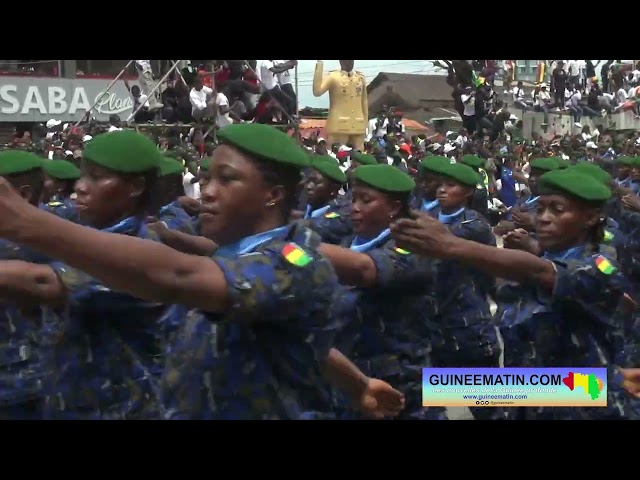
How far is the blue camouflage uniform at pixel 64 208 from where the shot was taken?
3.18 metres

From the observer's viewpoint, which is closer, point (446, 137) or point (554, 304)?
point (554, 304)

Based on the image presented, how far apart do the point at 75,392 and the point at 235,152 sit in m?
1.10

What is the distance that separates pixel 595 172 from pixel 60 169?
93.2 inches

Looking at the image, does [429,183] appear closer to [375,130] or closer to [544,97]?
[375,130]

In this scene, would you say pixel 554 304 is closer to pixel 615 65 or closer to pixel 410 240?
pixel 410 240

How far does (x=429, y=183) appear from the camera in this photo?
13.6 ft

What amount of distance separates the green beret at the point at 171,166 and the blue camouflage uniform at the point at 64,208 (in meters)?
0.37

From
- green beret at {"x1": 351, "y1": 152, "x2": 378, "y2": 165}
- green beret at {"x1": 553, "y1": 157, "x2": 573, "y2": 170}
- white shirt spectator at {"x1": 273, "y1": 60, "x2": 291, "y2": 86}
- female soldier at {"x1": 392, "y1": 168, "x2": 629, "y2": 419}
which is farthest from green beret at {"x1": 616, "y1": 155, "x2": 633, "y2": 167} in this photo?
white shirt spectator at {"x1": 273, "y1": 60, "x2": 291, "y2": 86}

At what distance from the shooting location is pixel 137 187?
302 cm

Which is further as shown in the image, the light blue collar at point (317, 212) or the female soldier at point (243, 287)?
the light blue collar at point (317, 212)

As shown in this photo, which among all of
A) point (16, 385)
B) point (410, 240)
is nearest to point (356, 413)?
point (410, 240)

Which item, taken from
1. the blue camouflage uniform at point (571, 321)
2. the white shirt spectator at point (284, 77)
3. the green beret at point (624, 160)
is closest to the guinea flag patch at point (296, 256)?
the blue camouflage uniform at point (571, 321)

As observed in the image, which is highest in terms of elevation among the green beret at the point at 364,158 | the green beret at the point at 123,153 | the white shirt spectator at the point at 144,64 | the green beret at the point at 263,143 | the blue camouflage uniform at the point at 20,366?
the white shirt spectator at the point at 144,64

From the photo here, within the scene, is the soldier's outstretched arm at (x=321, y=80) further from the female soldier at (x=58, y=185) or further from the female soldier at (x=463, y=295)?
the female soldier at (x=58, y=185)
